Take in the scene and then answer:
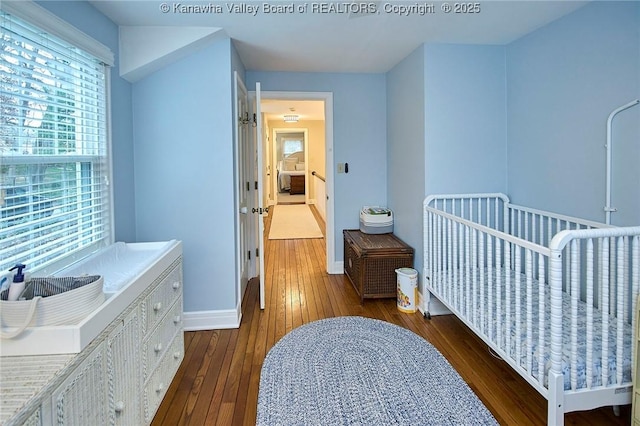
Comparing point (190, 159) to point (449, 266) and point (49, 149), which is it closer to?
point (49, 149)

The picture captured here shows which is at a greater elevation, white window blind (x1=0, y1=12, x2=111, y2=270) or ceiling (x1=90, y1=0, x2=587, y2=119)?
ceiling (x1=90, y1=0, x2=587, y2=119)

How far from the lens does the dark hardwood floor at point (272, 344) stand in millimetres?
1935

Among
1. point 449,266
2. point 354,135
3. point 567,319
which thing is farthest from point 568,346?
point 354,135

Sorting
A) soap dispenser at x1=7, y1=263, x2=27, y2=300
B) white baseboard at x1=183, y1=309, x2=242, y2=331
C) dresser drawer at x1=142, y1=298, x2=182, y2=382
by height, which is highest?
soap dispenser at x1=7, y1=263, x2=27, y2=300

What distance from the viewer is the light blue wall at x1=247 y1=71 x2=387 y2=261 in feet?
13.5

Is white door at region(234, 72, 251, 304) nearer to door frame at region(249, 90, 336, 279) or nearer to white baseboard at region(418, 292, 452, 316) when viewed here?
door frame at region(249, 90, 336, 279)

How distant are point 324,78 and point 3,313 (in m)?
3.54

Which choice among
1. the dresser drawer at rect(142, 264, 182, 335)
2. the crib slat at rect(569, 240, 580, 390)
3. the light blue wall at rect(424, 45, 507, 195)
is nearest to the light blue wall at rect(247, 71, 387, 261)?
the light blue wall at rect(424, 45, 507, 195)

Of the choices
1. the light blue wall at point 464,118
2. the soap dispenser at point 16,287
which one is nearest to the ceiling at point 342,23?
the light blue wall at point 464,118

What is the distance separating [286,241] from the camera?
245 inches

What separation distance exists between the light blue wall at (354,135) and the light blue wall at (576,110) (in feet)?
4.60

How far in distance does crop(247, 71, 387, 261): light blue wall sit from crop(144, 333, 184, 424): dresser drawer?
2320 mm

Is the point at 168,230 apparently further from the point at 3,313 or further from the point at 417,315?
the point at 417,315

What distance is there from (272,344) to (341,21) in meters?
2.23
